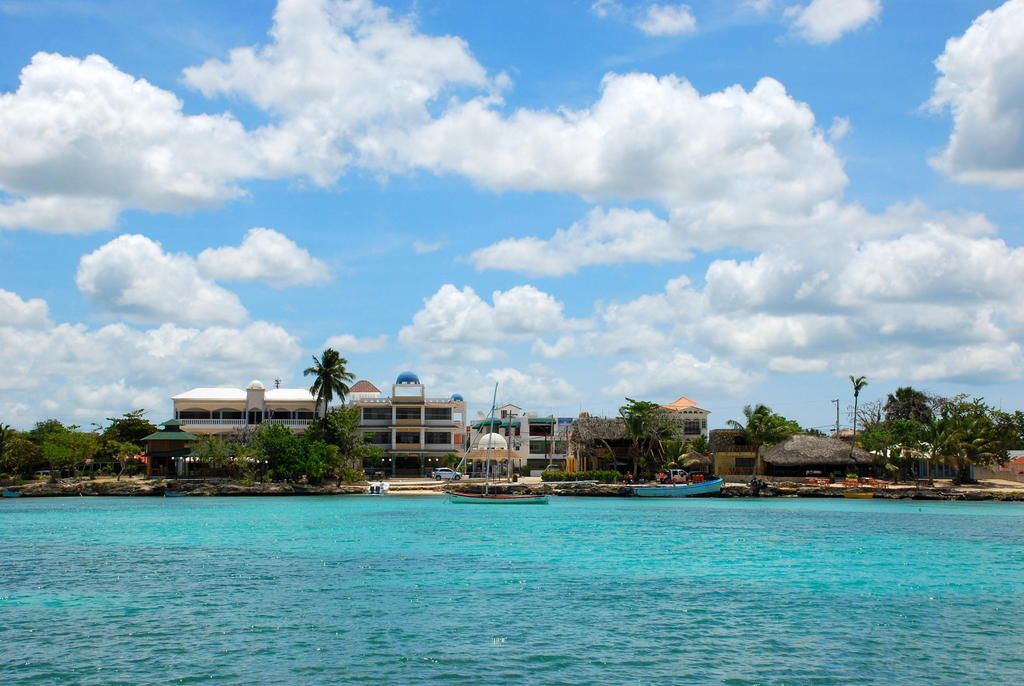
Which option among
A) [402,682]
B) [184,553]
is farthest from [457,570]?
[402,682]

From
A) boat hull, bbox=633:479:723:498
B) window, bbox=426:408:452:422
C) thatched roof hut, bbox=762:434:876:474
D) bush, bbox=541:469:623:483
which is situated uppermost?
window, bbox=426:408:452:422

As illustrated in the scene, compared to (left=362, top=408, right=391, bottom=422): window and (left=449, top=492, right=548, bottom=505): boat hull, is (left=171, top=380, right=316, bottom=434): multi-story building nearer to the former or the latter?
(left=362, top=408, right=391, bottom=422): window

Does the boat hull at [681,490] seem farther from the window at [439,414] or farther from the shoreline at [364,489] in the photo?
the window at [439,414]

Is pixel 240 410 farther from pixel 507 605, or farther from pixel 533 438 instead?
pixel 507 605

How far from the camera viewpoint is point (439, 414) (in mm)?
119312

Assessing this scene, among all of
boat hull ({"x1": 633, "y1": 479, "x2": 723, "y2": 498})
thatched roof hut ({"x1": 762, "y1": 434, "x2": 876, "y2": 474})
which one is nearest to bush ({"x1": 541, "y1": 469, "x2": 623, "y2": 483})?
boat hull ({"x1": 633, "y1": 479, "x2": 723, "y2": 498})

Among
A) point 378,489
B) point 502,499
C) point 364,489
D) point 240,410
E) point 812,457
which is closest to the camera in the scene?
point 502,499

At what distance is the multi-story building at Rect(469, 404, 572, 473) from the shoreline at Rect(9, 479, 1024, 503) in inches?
1268

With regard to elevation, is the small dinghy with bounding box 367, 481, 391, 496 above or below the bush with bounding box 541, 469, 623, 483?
below

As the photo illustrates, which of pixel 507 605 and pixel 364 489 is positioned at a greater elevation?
pixel 507 605

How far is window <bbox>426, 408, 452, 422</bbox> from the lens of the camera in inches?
4683

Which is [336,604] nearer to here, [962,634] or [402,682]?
[402,682]

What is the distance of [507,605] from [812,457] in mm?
81543

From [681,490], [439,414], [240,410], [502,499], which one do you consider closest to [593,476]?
[681,490]
